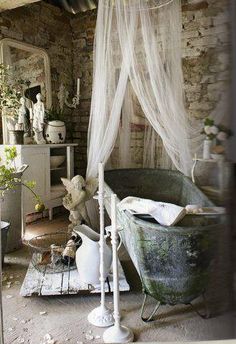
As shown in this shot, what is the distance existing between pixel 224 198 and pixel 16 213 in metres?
1.78

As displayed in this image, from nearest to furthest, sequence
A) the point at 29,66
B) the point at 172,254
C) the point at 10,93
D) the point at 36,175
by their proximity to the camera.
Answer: the point at 172,254
the point at 36,175
the point at 10,93
the point at 29,66

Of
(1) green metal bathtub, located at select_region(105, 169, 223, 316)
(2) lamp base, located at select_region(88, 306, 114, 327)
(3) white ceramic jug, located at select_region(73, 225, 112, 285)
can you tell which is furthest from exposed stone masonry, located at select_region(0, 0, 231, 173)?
(2) lamp base, located at select_region(88, 306, 114, 327)

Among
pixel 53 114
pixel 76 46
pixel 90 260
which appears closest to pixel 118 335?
pixel 90 260

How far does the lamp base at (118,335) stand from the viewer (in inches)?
55.1

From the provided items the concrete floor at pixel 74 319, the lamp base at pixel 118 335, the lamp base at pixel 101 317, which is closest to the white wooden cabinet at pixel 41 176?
the concrete floor at pixel 74 319

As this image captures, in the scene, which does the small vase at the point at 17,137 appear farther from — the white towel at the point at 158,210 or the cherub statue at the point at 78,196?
the white towel at the point at 158,210

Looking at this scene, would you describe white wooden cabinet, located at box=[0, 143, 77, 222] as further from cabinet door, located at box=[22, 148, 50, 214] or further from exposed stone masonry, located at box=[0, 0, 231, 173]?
exposed stone masonry, located at box=[0, 0, 231, 173]

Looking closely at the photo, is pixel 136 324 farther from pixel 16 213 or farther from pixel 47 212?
pixel 16 213

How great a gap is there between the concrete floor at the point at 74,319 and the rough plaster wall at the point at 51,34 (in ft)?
3.69

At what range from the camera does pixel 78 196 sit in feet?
6.91

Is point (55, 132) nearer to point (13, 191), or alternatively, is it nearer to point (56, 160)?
point (56, 160)

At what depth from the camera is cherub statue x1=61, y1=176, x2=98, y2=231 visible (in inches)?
82.4

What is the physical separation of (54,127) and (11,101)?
352 mm

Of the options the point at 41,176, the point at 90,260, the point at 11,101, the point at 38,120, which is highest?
the point at 11,101
